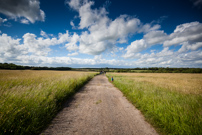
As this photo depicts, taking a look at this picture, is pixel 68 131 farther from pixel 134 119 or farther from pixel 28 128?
pixel 134 119

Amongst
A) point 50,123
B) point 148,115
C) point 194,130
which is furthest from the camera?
point 148,115

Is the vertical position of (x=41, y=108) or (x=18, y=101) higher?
(x=18, y=101)

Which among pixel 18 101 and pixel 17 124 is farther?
pixel 18 101

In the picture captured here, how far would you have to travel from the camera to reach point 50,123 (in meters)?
3.29

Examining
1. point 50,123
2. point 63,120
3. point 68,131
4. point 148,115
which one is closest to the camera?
point 68,131

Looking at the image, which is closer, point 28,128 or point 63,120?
point 28,128

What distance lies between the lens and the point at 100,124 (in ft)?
10.8

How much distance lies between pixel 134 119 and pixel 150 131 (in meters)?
0.79

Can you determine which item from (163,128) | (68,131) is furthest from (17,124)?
(163,128)

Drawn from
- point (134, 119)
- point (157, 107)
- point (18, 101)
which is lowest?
point (134, 119)

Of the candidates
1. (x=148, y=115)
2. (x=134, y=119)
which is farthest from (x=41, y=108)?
(x=148, y=115)

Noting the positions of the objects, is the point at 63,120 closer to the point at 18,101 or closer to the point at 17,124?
the point at 17,124

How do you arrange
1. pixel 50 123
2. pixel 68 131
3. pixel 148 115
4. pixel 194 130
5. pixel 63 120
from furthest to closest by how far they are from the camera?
pixel 148 115 → pixel 63 120 → pixel 50 123 → pixel 68 131 → pixel 194 130

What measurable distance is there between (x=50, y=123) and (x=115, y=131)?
2.75 metres
